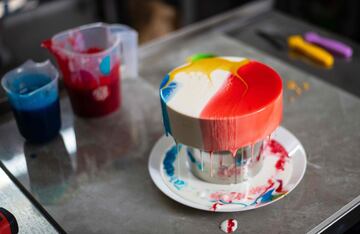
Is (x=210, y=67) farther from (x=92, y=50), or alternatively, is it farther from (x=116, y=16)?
(x=116, y=16)

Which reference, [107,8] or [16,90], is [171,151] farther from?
[107,8]

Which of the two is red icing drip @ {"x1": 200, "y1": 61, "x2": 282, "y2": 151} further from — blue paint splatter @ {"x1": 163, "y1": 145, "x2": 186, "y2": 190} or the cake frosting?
blue paint splatter @ {"x1": 163, "y1": 145, "x2": 186, "y2": 190}

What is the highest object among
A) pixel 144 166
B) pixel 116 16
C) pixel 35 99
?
pixel 35 99

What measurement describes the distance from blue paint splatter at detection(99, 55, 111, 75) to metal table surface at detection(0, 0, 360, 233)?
0.12 m

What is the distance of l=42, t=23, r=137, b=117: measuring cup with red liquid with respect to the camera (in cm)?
108

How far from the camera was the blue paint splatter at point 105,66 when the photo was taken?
109cm

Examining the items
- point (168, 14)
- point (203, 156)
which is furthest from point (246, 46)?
point (168, 14)

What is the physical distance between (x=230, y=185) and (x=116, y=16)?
177 cm

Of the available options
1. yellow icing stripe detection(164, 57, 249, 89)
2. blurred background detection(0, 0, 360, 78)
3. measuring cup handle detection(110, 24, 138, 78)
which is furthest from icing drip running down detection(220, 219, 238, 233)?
blurred background detection(0, 0, 360, 78)

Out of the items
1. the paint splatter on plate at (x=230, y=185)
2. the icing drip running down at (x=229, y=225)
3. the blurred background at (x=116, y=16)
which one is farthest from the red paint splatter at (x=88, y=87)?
the blurred background at (x=116, y=16)

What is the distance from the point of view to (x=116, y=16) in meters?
2.51

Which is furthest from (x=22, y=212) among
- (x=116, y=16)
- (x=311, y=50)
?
(x=116, y=16)

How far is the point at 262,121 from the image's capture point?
844mm

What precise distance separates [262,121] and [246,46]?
0.58 metres
